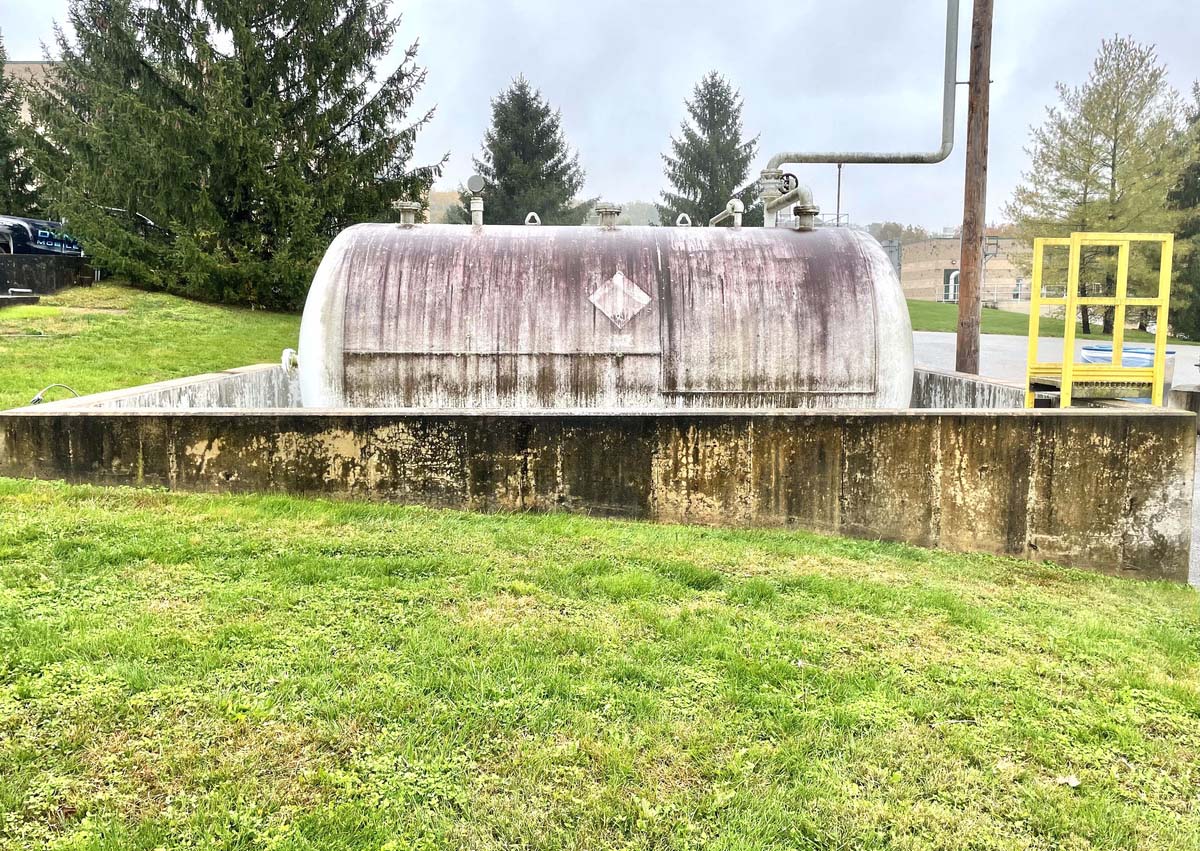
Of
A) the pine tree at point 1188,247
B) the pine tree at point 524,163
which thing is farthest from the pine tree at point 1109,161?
the pine tree at point 524,163

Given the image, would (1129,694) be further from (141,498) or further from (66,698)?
(141,498)

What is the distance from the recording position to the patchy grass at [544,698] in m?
2.55

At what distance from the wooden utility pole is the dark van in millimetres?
20518

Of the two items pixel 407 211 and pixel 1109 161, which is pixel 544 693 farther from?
pixel 1109 161

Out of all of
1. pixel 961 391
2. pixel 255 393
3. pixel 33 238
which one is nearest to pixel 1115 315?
pixel 961 391

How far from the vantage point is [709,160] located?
1599 inches

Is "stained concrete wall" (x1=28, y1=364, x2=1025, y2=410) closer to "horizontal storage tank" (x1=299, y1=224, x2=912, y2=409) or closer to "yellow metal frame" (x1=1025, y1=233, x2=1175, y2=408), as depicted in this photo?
"horizontal storage tank" (x1=299, y1=224, x2=912, y2=409)

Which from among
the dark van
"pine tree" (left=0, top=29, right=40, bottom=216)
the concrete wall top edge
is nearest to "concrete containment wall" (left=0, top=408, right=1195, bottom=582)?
the concrete wall top edge

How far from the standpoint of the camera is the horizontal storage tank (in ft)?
25.6

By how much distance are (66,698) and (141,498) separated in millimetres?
2813

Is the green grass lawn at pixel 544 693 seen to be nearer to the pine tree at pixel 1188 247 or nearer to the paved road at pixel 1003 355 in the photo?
the paved road at pixel 1003 355

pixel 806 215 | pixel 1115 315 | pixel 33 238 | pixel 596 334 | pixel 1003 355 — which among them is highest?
pixel 33 238

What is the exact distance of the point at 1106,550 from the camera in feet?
21.0

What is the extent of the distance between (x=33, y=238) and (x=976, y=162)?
22599mm
